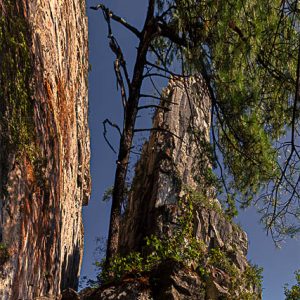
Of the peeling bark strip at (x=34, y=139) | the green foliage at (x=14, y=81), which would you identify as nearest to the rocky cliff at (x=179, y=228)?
the peeling bark strip at (x=34, y=139)

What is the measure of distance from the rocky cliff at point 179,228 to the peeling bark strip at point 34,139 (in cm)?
100

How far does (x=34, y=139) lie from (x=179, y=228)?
23.4 ft

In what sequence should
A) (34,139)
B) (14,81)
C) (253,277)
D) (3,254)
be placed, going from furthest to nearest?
1. (253,277)
2. (34,139)
3. (14,81)
4. (3,254)

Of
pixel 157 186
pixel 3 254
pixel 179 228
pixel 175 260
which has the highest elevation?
pixel 157 186

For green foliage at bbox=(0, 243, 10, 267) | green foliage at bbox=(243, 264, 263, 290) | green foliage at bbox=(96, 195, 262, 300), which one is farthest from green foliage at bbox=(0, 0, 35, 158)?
green foliage at bbox=(243, 264, 263, 290)

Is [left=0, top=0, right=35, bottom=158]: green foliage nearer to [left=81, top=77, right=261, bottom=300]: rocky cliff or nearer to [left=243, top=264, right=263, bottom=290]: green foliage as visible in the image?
[left=81, top=77, right=261, bottom=300]: rocky cliff

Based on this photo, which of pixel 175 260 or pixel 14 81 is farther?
pixel 175 260

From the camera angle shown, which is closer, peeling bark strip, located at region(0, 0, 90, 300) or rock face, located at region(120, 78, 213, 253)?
peeling bark strip, located at region(0, 0, 90, 300)

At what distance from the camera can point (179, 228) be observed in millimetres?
11617

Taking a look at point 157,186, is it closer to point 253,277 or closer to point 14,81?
point 253,277

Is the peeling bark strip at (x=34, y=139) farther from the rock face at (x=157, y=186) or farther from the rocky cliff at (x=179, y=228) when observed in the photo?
the rock face at (x=157, y=186)

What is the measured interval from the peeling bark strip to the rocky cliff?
100 centimetres

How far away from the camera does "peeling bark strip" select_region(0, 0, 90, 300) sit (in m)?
4.25

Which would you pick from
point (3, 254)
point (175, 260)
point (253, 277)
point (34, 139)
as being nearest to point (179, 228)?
point (253, 277)
